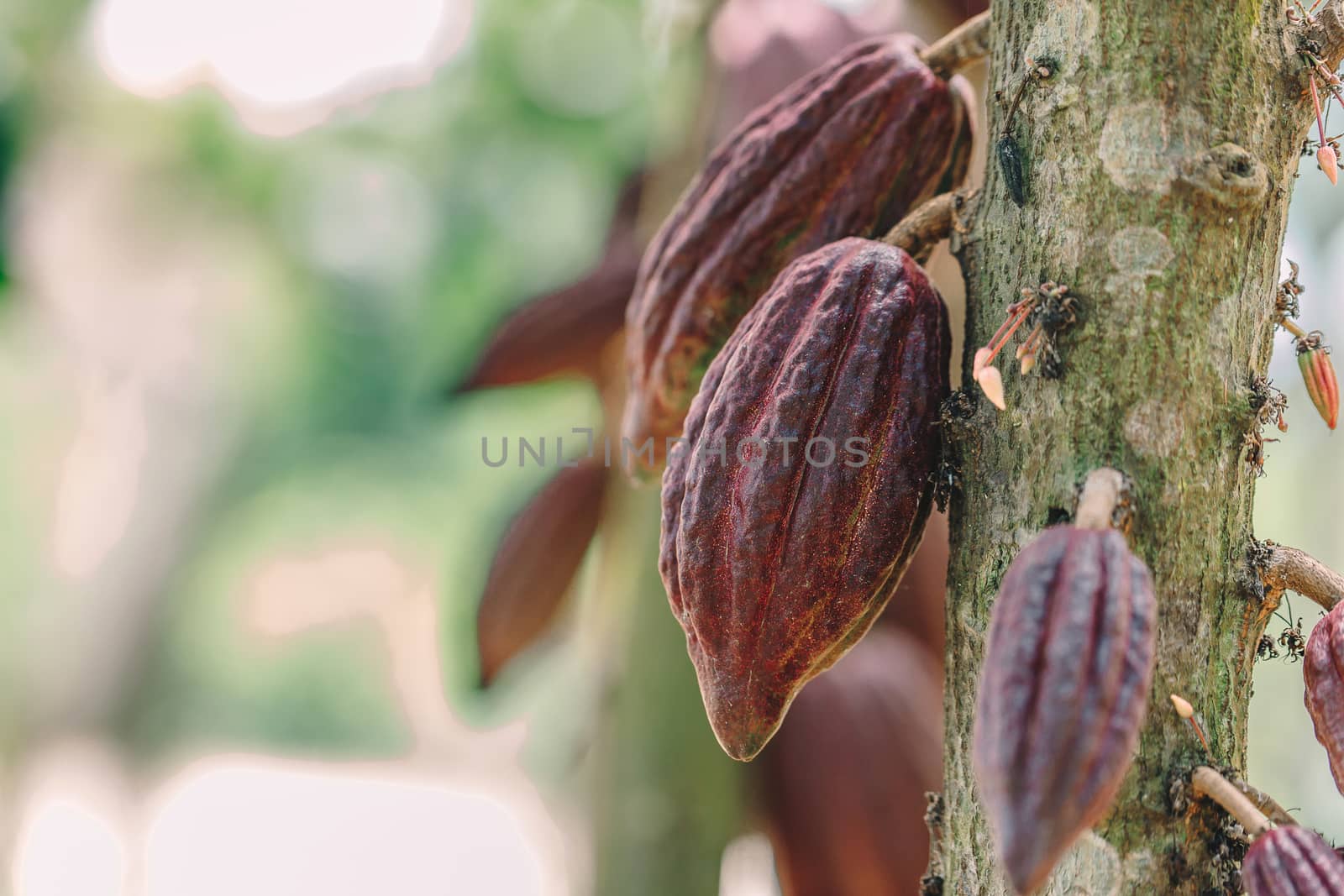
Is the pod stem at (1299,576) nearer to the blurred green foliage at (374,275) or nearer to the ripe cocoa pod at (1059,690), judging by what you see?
the ripe cocoa pod at (1059,690)

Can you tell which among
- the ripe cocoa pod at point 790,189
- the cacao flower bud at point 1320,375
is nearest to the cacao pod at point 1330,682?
the cacao flower bud at point 1320,375

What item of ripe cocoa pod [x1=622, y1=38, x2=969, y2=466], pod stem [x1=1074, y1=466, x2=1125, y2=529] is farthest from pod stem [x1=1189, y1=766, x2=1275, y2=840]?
ripe cocoa pod [x1=622, y1=38, x2=969, y2=466]

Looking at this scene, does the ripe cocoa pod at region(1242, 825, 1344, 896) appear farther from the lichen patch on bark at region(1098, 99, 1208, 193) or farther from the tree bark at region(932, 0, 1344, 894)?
the lichen patch on bark at region(1098, 99, 1208, 193)

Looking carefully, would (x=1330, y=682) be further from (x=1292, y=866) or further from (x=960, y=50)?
(x=960, y=50)

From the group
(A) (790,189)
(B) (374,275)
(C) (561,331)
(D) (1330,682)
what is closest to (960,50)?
(A) (790,189)

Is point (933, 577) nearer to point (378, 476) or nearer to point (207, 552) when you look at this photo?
point (207, 552)

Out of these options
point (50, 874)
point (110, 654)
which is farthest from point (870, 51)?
point (50, 874)
